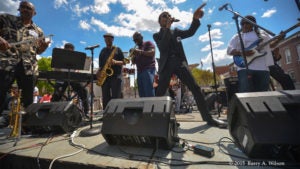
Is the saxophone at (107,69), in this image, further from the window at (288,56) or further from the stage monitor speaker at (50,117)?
the window at (288,56)

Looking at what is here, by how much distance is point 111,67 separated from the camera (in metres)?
3.91

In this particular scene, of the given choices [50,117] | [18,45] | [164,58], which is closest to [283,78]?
[164,58]

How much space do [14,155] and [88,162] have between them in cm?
97

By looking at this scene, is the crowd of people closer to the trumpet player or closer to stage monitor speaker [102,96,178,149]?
the trumpet player

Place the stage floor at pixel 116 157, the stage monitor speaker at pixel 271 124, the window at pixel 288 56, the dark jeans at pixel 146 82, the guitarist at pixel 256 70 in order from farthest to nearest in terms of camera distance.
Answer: the window at pixel 288 56 < the dark jeans at pixel 146 82 < the guitarist at pixel 256 70 < the stage floor at pixel 116 157 < the stage monitor speaker at pixel 271 124

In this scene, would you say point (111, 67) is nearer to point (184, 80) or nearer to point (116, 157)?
Result: point (184, 80)

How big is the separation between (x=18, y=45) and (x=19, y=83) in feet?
2.16

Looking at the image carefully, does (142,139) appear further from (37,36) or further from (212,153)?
(37,36)

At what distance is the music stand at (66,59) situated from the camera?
330cm

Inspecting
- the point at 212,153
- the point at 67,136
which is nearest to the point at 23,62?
the point at 67,136

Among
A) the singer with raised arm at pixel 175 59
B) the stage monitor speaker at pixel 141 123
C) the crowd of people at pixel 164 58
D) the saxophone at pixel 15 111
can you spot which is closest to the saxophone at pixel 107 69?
the crowd of people at pixel 164 58

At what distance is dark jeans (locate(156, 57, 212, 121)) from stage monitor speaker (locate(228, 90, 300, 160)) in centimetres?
134

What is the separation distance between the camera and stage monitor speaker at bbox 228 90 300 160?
3.88 feet

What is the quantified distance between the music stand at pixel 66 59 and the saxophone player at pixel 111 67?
54 centimetres
